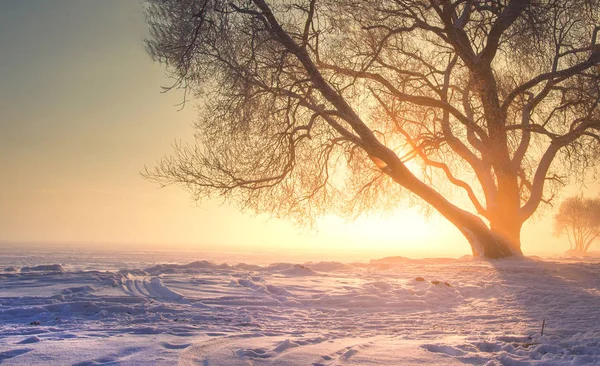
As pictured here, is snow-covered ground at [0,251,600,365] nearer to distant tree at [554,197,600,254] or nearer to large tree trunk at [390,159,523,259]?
large tree trunk at [390,159,523,259]

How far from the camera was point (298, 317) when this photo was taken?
5.18 metres

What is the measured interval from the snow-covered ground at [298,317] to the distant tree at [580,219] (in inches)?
1614

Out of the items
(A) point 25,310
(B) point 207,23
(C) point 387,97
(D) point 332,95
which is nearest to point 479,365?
(A) point 25,310

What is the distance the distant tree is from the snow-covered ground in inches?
1614

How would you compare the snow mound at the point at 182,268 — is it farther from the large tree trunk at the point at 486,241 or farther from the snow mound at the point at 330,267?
the large tree trunk at the point at 486,241

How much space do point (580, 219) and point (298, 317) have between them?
49461mm

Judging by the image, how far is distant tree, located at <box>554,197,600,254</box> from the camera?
1725 inches

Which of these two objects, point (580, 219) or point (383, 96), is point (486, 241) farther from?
point (580, 219)

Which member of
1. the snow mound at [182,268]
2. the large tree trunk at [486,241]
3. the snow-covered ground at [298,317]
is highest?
the large tree trunk at [486,241]

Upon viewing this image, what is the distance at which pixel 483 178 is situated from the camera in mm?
13461

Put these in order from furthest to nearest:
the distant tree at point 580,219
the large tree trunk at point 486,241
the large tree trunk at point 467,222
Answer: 1. the distant tree at point 580,219
2. the large tree trunk at point 486,241
3. the large tree trunk at point 467,222

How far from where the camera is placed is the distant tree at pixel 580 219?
4381cm

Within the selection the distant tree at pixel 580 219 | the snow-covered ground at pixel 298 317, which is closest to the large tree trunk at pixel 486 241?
the snow-covered ground at pixel 298 317

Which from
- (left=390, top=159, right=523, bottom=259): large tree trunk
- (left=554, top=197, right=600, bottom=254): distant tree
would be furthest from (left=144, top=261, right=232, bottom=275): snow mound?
(left=554, top=197, right=600, bottom=254): distant tree
